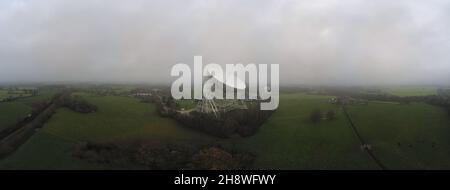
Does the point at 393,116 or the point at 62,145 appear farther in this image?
the point at 393,116

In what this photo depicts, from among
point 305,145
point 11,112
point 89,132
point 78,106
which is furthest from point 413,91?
point 11,112

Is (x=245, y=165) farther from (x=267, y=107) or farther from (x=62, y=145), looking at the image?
(x=267, y=107)

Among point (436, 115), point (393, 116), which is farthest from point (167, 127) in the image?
point (436, 115)

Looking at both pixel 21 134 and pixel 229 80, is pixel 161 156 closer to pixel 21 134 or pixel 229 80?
pixel 229 80

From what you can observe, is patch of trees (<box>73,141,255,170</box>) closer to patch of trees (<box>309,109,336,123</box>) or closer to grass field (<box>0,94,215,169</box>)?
grass field (<box>0,94,215,169</box>)

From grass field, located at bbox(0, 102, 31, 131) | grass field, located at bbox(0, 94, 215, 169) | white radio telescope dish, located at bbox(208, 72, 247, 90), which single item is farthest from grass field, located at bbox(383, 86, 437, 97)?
grass field, located at bbox(0, 102, 31, 131)
